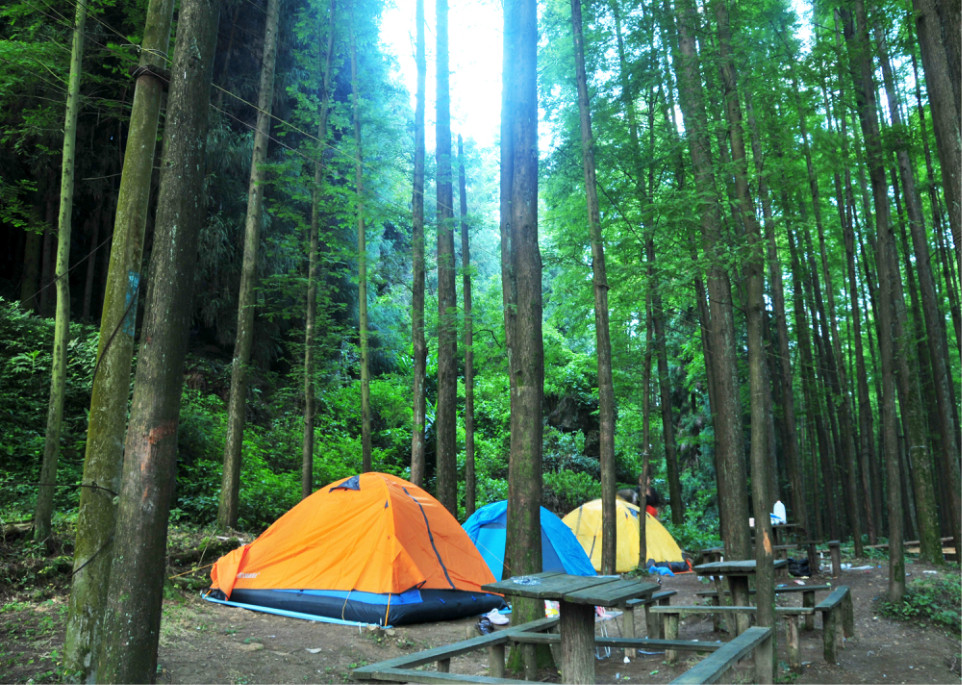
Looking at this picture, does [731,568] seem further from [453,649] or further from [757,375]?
[453,649]

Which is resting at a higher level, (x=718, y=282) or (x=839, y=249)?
(x=839, y=249)

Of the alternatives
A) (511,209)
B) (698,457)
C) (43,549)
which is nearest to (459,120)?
(511,209)

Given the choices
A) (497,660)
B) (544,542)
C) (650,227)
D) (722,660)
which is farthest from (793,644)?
(650,227)

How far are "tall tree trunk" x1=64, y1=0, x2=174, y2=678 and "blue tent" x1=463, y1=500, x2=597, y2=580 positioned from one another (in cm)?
627

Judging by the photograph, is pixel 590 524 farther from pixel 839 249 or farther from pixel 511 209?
pixel 839 249

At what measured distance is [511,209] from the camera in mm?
6574

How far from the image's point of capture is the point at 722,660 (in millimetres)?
3863

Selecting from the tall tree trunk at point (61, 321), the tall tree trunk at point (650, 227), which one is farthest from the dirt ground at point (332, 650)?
the tall tree trunk at point (650, 227)

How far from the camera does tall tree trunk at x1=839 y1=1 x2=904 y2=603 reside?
8250 mm

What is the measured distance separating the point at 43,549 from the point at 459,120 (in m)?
11.9

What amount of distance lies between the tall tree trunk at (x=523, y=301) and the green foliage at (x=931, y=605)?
553 centimetres

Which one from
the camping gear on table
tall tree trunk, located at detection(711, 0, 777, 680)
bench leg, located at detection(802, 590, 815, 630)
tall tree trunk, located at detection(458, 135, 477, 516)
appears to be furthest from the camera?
tall tree trunk, located at detection(458, 135, 477, 516)

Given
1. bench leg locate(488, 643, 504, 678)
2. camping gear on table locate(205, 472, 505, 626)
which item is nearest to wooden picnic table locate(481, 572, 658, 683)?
bench leg locate(488, 643, 504, 678)

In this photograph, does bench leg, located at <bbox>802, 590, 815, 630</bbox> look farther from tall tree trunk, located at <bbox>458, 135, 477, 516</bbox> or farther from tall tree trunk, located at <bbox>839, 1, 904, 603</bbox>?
tall tree trunk, located at <bbox>458, 135, 477, 516</bbox>
